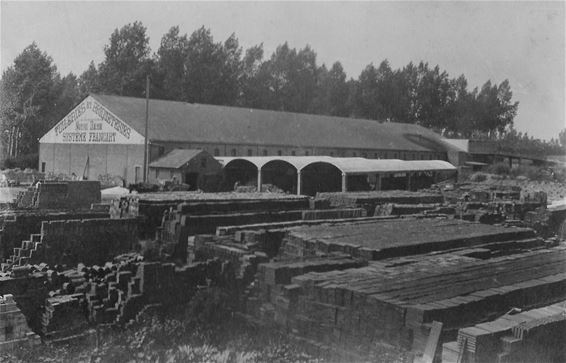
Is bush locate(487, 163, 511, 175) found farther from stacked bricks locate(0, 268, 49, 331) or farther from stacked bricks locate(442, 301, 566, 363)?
stacked bricks locate(0, 268, 49, 331)

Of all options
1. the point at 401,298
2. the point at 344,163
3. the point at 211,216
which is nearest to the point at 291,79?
the point at 344,163

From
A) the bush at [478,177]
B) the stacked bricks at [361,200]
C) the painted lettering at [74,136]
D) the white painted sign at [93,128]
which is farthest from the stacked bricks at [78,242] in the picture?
the bush at [478,177]

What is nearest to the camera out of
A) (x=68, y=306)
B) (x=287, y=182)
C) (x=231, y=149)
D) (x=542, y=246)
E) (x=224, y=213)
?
(x=68, y=306)

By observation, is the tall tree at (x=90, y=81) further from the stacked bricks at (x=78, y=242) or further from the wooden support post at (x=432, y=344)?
the wooden support post at (x=432, y=344)

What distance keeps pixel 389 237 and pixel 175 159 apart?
1860cm

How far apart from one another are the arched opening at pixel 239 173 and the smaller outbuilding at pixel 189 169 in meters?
0.72

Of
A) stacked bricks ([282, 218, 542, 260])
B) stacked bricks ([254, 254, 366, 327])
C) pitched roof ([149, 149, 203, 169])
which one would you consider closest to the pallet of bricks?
stacked bricks ([282, 218, 542, 260])

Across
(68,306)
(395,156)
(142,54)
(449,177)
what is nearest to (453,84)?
(395,156)

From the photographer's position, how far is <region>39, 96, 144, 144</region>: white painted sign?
31.9m

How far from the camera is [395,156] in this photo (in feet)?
147

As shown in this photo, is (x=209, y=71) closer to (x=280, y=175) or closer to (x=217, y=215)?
(x=280, y=175)

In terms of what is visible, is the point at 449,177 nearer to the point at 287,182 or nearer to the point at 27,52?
the point at 287,182

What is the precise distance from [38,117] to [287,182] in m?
23.7

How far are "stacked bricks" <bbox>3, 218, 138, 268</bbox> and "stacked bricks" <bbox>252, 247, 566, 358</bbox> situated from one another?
6.46 meters
